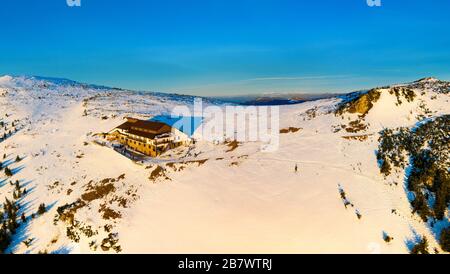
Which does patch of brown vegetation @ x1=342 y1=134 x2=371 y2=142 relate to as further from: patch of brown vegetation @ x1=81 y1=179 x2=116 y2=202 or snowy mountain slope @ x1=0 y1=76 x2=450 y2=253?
patch of brown vegetation @ x1=81 y1=179 x2=116 y2=202

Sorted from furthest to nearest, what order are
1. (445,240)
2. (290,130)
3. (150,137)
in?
(290,130)
(150,137)
(445,240)

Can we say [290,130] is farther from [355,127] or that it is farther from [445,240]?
[445,240]

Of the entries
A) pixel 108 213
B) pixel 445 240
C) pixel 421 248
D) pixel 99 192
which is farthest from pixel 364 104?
pixel 99 192

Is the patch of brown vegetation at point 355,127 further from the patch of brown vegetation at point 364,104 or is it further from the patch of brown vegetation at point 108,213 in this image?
the patch of brown vegetation at point 108,213

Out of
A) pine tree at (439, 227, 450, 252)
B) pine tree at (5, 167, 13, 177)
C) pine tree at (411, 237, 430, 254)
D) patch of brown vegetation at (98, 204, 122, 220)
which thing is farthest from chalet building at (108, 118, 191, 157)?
pine tree at (439, 227, 450, 252)

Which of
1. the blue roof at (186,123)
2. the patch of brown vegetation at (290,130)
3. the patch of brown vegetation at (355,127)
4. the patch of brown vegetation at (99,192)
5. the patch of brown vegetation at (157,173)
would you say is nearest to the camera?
the patch of brown vegetation at (99,192)

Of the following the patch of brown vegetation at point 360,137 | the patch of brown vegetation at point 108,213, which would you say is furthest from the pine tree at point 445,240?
the patch of brown vegetation at point 108,213
